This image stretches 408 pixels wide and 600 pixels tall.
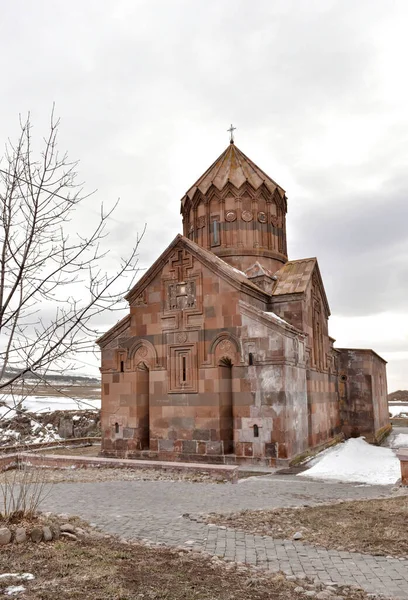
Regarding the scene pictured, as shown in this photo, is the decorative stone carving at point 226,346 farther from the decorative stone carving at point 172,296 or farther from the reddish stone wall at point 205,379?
the decorative stone carving at point 172,296

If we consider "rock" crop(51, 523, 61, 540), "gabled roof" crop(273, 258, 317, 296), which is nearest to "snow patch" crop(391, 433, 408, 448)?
"gabled roof" crop(273, 258, 317, 296)

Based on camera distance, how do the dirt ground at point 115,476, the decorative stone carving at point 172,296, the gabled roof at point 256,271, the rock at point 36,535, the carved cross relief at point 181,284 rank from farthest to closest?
the gabled roof at point 256,271, the decorative stone carving at point 172,296, the carved cross relief at point 181,284, the dirt ground at point 115,476, the rock at point 36,535

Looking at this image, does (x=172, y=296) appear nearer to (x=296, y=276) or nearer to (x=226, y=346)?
(x=226, y=346)

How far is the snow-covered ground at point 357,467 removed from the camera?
36.6 feet

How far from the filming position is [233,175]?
1942 centimetres

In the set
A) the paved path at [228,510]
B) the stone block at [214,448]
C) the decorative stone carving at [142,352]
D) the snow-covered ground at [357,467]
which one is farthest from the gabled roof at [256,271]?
the paved path at [228,510]

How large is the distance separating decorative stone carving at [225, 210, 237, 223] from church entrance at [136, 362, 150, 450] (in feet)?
21.8

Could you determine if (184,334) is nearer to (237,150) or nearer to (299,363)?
(299,363)

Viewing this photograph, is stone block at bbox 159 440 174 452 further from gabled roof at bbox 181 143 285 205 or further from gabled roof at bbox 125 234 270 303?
gabled roof at bbox 181 143 285 205

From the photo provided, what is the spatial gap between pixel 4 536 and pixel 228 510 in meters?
3.35

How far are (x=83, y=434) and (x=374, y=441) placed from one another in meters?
15.0

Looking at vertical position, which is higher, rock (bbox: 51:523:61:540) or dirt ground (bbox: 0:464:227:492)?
rock (bbox: 51:523:61:540)

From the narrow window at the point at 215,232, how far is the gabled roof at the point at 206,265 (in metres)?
3.76

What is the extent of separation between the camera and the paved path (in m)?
5.12
